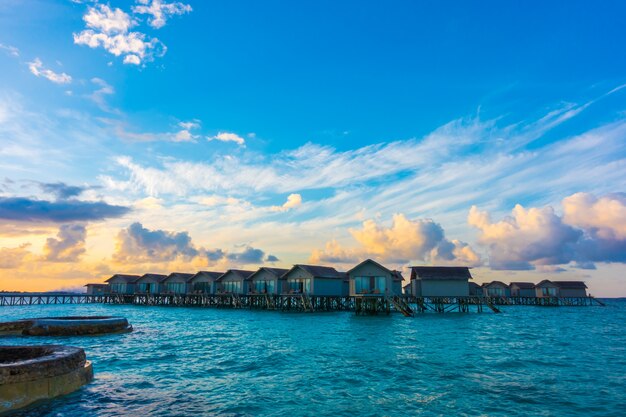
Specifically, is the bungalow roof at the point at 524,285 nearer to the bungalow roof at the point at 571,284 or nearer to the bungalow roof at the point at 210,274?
the bungalow roof at the point at 571,284

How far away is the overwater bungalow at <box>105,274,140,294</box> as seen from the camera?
89250 millimetres

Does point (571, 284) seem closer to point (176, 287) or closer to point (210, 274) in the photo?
point (210, 274)

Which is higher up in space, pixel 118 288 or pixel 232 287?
pixel 232 287

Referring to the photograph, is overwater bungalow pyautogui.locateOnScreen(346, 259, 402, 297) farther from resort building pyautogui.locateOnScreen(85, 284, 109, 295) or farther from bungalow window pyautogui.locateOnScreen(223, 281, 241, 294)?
resort building pyautogui.locateOnScreen(85, 284, 109, 295)

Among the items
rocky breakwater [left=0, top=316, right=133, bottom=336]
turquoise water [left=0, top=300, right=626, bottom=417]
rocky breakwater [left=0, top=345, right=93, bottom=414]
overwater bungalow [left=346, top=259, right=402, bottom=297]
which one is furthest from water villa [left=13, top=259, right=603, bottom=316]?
rocky breakwater [left=0, top=345, right=93, bottom=414]

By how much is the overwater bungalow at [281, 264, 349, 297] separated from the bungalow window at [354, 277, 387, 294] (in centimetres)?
744

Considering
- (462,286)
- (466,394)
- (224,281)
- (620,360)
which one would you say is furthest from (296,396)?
(224,281)

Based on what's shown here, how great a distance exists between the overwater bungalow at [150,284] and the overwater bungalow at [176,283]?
974mm

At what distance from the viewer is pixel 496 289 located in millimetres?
99062

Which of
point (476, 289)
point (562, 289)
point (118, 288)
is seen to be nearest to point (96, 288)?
point (118, 288)

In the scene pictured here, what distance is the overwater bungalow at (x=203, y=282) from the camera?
247ft

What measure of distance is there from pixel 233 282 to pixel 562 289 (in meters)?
69.7

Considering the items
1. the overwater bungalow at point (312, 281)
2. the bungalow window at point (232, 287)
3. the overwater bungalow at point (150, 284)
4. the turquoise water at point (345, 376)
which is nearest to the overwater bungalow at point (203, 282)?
the bungalow window at point (232, 287)

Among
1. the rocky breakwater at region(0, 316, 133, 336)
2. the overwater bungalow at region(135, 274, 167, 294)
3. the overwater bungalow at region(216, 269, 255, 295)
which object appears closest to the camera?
the rocky breakwater at region(0, 316, 133, 336)
